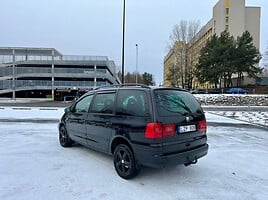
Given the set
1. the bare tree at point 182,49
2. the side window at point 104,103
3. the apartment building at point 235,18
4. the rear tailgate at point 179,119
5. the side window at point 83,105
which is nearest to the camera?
the rear tailgate at point 179,119

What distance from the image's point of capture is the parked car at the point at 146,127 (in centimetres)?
441

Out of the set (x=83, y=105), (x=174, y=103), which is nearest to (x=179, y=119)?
(x=174, y=103)

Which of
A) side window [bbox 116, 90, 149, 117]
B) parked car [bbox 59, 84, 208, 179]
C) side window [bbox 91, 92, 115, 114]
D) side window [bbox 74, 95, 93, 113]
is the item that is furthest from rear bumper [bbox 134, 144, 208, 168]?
side window [bbox 74, 95, 93, 113]

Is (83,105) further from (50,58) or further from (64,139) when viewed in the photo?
(50,58)

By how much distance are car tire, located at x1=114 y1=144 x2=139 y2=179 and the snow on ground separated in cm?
13

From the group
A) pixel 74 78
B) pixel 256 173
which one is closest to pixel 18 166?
pixel 256 173

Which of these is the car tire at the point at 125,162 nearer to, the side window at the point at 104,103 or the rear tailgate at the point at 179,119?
the rear tailgate at the point at 179,119

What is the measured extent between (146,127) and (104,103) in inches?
59.0

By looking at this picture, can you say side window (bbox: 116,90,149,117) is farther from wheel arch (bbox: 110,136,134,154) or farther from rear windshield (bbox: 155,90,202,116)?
wheel arch (bbox: 110,136,134,154)

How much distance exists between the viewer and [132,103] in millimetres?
4812

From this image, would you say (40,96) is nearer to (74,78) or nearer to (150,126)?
(74,78)

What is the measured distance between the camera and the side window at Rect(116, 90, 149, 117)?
15.0 ft

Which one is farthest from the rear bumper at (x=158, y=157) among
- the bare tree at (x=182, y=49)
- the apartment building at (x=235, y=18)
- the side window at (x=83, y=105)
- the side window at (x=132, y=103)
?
the apartment building at (x=235, y=18)

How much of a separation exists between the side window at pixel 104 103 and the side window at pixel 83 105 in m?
0.32
